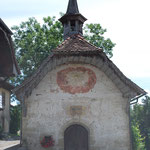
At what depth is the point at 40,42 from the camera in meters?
29.3

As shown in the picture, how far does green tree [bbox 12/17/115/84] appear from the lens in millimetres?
28703

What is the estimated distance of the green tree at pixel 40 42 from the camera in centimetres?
2870

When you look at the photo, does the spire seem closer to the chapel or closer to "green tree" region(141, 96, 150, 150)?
the chapel

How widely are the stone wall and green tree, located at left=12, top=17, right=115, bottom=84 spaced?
15258 millimetres

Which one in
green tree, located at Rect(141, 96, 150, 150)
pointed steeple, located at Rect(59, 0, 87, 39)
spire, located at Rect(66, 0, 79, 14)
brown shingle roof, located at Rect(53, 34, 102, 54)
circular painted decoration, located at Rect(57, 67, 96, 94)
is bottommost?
green tree, located at Rect(141, 96, 150, 150)

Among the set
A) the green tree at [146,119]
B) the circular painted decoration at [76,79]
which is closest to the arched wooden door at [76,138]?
the circular painted decoration at [76,79]

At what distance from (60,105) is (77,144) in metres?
2.29

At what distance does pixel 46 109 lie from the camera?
13.2 meters

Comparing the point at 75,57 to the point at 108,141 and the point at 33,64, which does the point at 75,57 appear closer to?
the point at 108,141

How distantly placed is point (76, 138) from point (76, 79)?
10.5 feet

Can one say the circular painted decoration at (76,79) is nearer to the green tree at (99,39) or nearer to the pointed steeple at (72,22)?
the pointed steeple at (72,22)

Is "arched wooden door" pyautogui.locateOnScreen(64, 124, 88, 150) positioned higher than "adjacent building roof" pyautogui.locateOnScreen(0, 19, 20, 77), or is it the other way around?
"adjacent building roof" pyautogui.locateOnScreen(0, 19, 20, 77)

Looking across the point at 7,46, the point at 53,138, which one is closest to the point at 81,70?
the point at 53,138

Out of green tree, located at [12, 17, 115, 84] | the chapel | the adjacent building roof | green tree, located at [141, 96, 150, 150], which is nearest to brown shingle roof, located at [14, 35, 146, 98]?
the chapel
